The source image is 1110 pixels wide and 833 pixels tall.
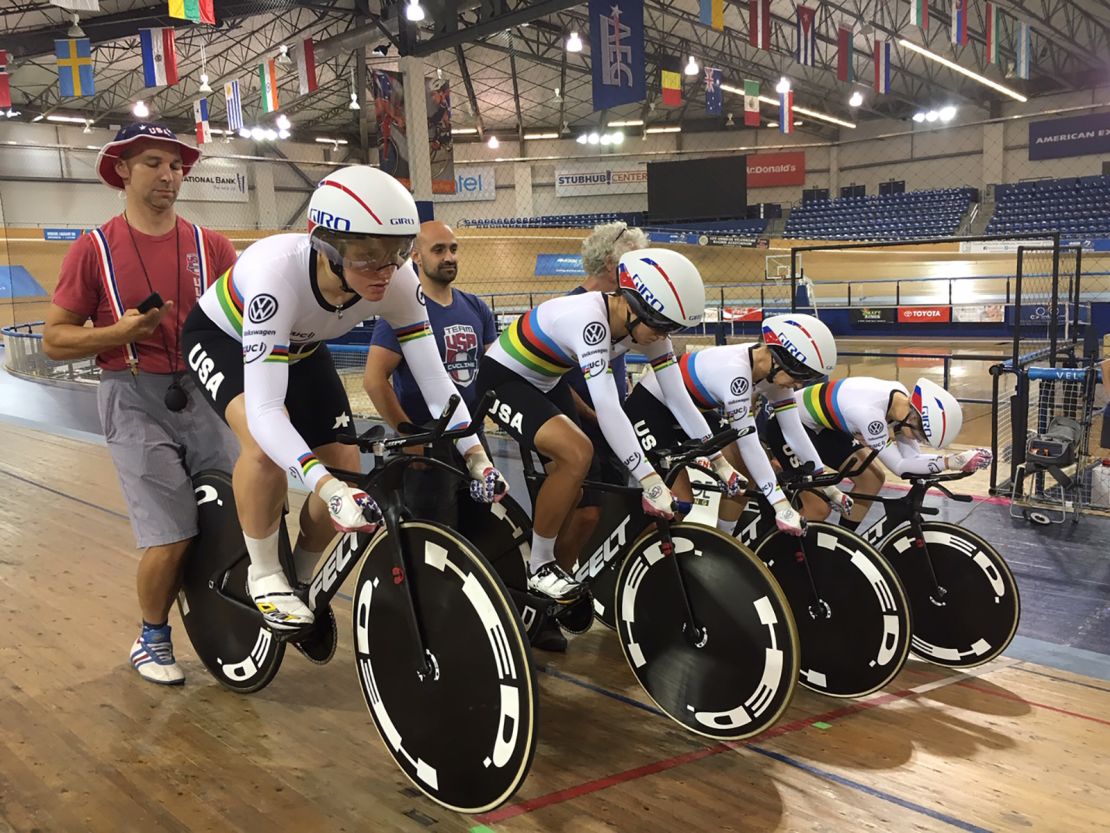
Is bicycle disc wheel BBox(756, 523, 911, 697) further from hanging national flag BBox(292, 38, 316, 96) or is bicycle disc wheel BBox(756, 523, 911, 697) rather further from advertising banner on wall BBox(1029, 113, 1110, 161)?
advertising banner on wall BBox(1029, 113, 1110, 161)

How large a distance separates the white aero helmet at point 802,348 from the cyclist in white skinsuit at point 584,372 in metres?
0.39

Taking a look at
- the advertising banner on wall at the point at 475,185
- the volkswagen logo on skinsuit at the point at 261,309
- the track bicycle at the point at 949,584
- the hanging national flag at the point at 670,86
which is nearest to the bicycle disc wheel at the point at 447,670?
the volkswagen logo on skinsuit at the point at 261,309

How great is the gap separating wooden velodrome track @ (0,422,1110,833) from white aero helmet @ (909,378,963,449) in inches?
33.0

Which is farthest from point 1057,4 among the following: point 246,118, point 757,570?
point 757,570

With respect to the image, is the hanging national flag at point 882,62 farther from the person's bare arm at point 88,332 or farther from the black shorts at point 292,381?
the person's bare arm at point 88,332

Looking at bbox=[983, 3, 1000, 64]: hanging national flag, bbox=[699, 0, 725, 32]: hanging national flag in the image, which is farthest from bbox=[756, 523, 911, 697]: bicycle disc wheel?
bbox=[983, 3, 1000, 64]: hanging national flag

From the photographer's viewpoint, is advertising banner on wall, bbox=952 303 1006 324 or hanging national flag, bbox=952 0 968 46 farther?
hanging national flag, bbox=952 0 968 46

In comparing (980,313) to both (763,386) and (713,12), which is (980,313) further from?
(763,386)

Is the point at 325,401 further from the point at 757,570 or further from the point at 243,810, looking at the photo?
the point at 757,570

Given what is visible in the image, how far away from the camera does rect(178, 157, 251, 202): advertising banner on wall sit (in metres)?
27.0

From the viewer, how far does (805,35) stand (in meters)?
14.1

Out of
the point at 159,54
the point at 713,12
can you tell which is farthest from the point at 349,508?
the point at 159,54

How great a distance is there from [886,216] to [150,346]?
2584 cm

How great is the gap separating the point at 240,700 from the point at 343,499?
1271 mm
